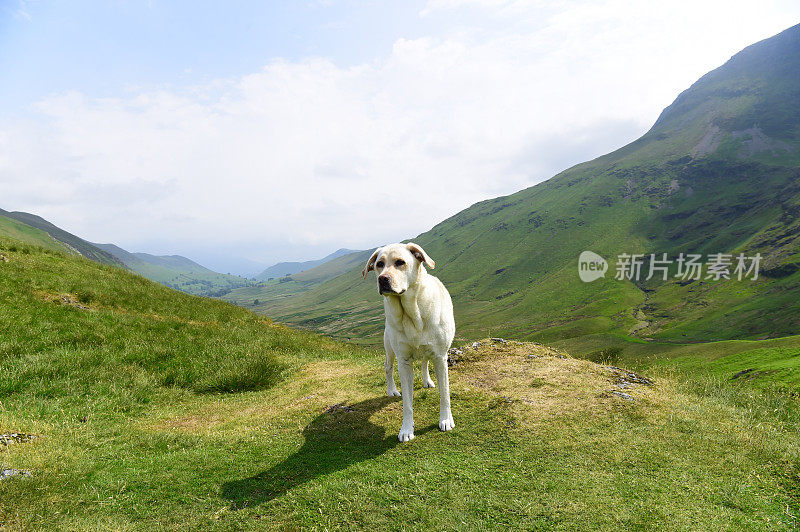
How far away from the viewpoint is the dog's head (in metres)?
6.54

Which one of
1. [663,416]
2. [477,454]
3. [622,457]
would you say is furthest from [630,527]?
[663,416]

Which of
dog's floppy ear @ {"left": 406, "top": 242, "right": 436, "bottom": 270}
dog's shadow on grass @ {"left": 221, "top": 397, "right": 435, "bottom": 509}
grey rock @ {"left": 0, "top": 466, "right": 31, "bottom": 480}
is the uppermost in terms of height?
dog's floppy ear @ {"left": 406, "top": 242, "right": 436, "bottom": 270}

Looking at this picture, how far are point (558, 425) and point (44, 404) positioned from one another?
1265 centimetres

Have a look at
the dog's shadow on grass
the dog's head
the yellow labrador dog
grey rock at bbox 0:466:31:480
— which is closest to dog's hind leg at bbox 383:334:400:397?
the dog's shadow on grass

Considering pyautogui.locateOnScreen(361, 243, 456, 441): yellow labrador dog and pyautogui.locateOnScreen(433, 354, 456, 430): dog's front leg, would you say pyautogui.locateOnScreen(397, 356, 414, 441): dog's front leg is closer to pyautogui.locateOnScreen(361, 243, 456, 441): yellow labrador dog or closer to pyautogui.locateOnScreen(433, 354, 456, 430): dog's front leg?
pyautogui.locateOnScreen(361, 243, 456, 441): yellow labrador dog

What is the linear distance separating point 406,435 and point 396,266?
11.8ft

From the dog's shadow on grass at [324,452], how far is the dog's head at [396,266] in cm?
326

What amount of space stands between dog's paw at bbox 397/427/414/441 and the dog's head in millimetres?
3016

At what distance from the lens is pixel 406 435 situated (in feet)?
24.4

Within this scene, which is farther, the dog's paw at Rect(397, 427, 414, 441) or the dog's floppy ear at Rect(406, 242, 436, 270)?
the dog's paw at Rect(397, 427, 414, 441)

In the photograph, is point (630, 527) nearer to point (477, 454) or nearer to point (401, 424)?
point (477, 454)

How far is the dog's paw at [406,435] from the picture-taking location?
741 centimetres

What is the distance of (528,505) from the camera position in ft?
17.0

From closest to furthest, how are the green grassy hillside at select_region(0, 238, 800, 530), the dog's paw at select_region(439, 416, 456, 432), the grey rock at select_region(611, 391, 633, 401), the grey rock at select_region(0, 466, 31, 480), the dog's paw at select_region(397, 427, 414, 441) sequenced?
the green grassy hillside at select_region(0, 238, 800, 530)
the grey rock at select_region(0, 466, 31, 480)
the dog's paw at select_region(397, 427, 414, 441)
the dog's paw at select_region(439, 416, 456, 432)
the grey rock at select_region(611, 391, 633, 401)
